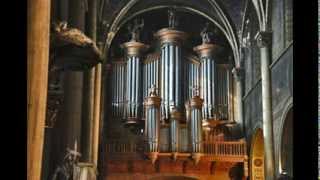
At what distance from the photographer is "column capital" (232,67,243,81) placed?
18062mm

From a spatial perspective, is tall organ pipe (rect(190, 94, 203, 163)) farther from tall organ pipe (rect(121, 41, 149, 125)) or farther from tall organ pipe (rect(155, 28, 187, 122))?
tall organ pipe (rect(121, 41, 149, 125))

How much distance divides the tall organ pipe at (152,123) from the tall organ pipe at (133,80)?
0.23 m

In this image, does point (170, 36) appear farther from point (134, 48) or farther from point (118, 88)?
point (118, 88)

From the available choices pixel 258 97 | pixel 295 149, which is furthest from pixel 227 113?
pixel 295 149

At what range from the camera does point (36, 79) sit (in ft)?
35.7

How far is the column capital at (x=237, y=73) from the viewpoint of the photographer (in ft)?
59.3

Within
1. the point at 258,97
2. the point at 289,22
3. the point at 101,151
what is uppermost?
the point at 289,22

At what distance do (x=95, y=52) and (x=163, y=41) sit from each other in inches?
233

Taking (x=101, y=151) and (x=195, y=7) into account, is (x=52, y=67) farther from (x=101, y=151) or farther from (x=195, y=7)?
(x=195, y=7)

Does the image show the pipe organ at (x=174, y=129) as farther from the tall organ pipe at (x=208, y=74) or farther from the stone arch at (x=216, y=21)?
the stone arch at (x=216, y=21)

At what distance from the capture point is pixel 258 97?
55.7 ft

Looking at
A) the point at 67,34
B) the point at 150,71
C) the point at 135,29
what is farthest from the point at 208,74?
the point at 67,34

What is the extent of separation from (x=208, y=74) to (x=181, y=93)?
32.8 inches

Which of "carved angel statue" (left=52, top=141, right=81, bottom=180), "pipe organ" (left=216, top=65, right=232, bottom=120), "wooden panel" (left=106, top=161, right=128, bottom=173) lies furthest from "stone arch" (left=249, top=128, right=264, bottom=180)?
"carved angel statue" (left=52, top=141, right=81, bottom=180)
